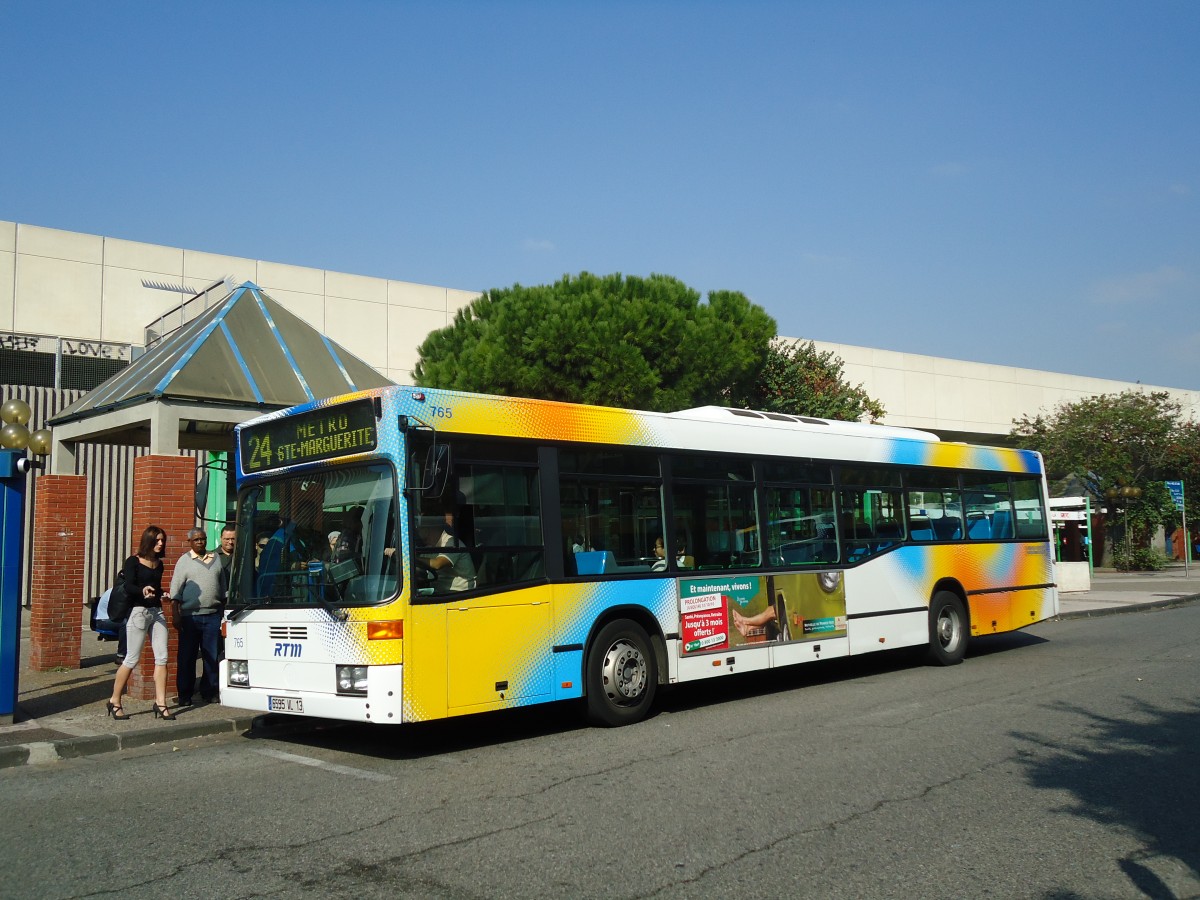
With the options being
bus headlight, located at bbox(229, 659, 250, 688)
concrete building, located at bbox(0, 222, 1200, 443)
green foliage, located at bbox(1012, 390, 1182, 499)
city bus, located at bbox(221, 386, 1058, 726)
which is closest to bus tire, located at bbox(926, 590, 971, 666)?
city bus, located at bbox(221, 386, 1058, 726)

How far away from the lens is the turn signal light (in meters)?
7.85

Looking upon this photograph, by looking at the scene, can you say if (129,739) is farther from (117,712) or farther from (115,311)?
(115,311)

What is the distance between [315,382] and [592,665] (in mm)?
6820

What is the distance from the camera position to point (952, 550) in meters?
14.0

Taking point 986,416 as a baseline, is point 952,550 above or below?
below

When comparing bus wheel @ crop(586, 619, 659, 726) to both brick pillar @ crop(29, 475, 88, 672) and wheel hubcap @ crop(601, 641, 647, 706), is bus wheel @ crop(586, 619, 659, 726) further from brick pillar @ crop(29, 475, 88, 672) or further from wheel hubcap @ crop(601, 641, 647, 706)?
brick pillar @ crop(29, 475, 88, 672)

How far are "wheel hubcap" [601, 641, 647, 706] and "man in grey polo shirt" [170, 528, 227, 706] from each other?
4.28 metres

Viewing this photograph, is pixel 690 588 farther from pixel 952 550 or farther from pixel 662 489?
pixel 952 550

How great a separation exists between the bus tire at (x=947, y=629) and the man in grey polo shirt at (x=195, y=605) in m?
8.78

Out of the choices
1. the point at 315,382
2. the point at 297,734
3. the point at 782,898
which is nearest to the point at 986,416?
the point at 315,382

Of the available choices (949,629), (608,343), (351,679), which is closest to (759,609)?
(949,629)

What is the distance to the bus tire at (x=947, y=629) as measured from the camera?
13562 mm

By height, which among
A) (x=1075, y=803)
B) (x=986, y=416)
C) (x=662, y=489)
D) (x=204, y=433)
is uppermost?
(x=986, y=416)

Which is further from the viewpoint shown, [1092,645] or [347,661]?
[1092,645]
